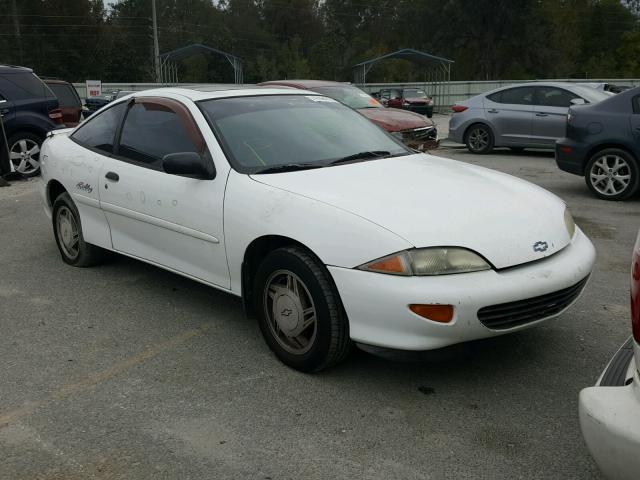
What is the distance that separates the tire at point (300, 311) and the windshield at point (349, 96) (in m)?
9.16

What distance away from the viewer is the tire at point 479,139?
1401 cm

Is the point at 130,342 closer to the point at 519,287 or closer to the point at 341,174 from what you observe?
the point at 341,174

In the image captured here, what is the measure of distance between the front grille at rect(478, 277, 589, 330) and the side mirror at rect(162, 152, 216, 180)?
1829mm

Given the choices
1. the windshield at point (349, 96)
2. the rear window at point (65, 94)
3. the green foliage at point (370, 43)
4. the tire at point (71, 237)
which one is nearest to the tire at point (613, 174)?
the windshield at point (349, 96)

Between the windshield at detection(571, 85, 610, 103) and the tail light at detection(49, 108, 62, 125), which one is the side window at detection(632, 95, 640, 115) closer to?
the windshield at detection(571, 85, 610, 103)

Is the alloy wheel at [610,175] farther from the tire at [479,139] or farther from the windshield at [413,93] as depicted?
the windshield at [413,93]

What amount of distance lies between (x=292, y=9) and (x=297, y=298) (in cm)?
8988

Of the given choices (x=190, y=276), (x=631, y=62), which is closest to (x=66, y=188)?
(x=190, y=276)

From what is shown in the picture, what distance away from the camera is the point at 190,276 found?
445 centimetres

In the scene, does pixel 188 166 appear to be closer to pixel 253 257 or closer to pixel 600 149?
pixel 253 257

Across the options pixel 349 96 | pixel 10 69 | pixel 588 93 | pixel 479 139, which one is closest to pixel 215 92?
pixel 10 69

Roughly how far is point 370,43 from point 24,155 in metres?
79.4

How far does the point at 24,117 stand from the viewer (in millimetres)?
10820

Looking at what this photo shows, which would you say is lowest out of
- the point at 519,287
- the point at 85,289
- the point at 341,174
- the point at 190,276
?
the point at 85,289
